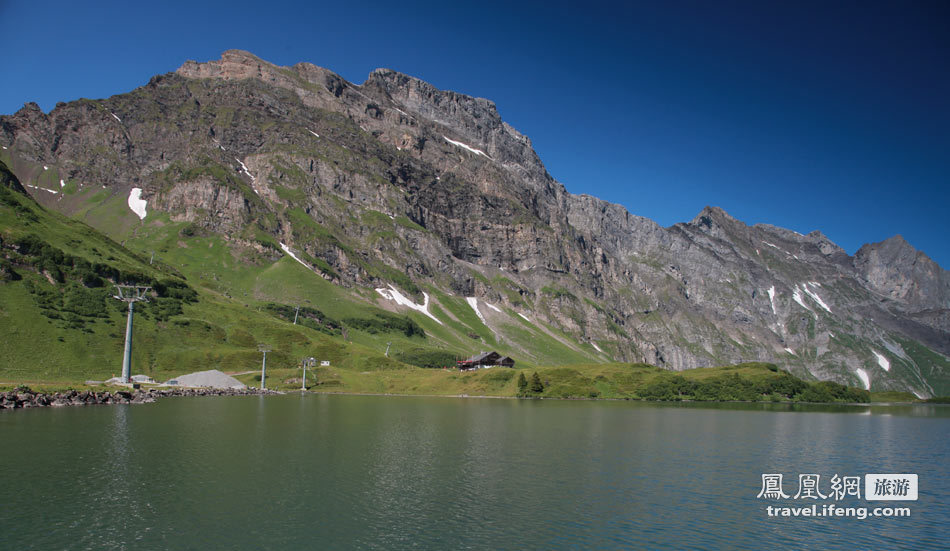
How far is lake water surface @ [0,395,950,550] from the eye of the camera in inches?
1182

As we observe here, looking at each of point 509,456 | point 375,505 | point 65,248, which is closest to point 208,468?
point 375,505

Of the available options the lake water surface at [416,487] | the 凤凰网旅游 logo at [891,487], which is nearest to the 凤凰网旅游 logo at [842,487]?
the 凤凰网旅游 logo at [891,487]

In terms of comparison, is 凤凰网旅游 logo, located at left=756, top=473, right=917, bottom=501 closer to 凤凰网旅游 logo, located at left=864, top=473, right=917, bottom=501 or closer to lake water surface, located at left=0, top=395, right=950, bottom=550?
凤凰网旅游 logo, located at left=864, top=473, right=917, bottom=501

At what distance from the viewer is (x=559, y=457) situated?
A: 5528 cm

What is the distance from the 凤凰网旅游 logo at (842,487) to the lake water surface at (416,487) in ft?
2.13

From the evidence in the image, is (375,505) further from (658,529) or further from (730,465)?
(730,465)

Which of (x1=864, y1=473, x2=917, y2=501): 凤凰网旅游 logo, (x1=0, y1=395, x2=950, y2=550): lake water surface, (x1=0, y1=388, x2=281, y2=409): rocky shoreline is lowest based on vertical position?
(x1=0, y1=388, x2=281, y2=409): rocky shoreline

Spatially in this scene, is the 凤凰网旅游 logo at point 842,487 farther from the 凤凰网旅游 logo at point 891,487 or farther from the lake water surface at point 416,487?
the lake water surface at point 416,487

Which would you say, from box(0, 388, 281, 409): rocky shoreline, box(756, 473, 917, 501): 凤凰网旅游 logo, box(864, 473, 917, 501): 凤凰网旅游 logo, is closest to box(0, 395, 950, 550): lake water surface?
box(756, 473, 917, 501): 凤凰网旅游 logo

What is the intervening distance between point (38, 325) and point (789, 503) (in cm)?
16401

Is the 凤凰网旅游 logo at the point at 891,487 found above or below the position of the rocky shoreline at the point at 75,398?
above

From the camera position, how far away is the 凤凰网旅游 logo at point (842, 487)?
42.2 meters

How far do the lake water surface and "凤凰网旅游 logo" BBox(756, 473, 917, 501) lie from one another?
0.65 metres

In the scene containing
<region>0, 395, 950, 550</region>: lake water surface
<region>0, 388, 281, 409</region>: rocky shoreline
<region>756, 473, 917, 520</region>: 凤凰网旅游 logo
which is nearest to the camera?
<region>0, 395, 950, 550</region>: lake water surface
